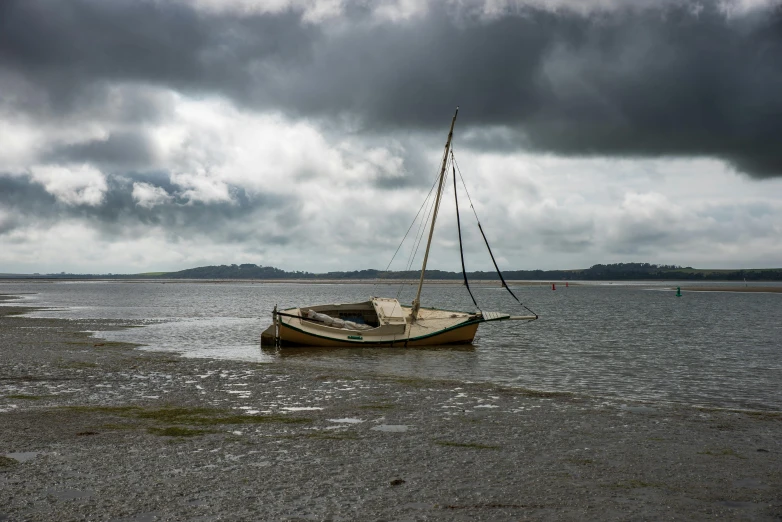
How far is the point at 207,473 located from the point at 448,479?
4.14m

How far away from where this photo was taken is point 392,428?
47.3 feet

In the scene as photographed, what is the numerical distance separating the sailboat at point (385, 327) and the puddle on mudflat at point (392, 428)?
20302mm

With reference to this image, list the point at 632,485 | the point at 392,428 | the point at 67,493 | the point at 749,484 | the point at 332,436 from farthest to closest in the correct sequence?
1. the point at 392,428
2. the point at 332,436
3. the point at 749,484
4. the point at 632,485
5. the point at 67,493

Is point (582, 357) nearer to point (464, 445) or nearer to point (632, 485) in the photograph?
point (464, 445)

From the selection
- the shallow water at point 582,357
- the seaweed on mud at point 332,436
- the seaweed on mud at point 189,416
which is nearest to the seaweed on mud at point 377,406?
the seaweed on mud at point 189,416

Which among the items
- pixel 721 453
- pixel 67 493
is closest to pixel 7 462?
pixel 67 493

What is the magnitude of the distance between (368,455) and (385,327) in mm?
23258

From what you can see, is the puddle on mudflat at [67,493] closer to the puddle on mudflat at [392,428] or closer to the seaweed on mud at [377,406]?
the puddle on mudflat at [392,428]

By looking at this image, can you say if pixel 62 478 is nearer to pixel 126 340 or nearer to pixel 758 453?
Result: pixel 758 453

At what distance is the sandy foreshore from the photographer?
9172mm

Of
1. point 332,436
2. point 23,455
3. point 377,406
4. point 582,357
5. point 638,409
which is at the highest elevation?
point 23,455

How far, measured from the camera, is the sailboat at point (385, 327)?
116 feet

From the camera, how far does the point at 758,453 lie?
497 inches

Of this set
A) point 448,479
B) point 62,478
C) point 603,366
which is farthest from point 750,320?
point 62,478
